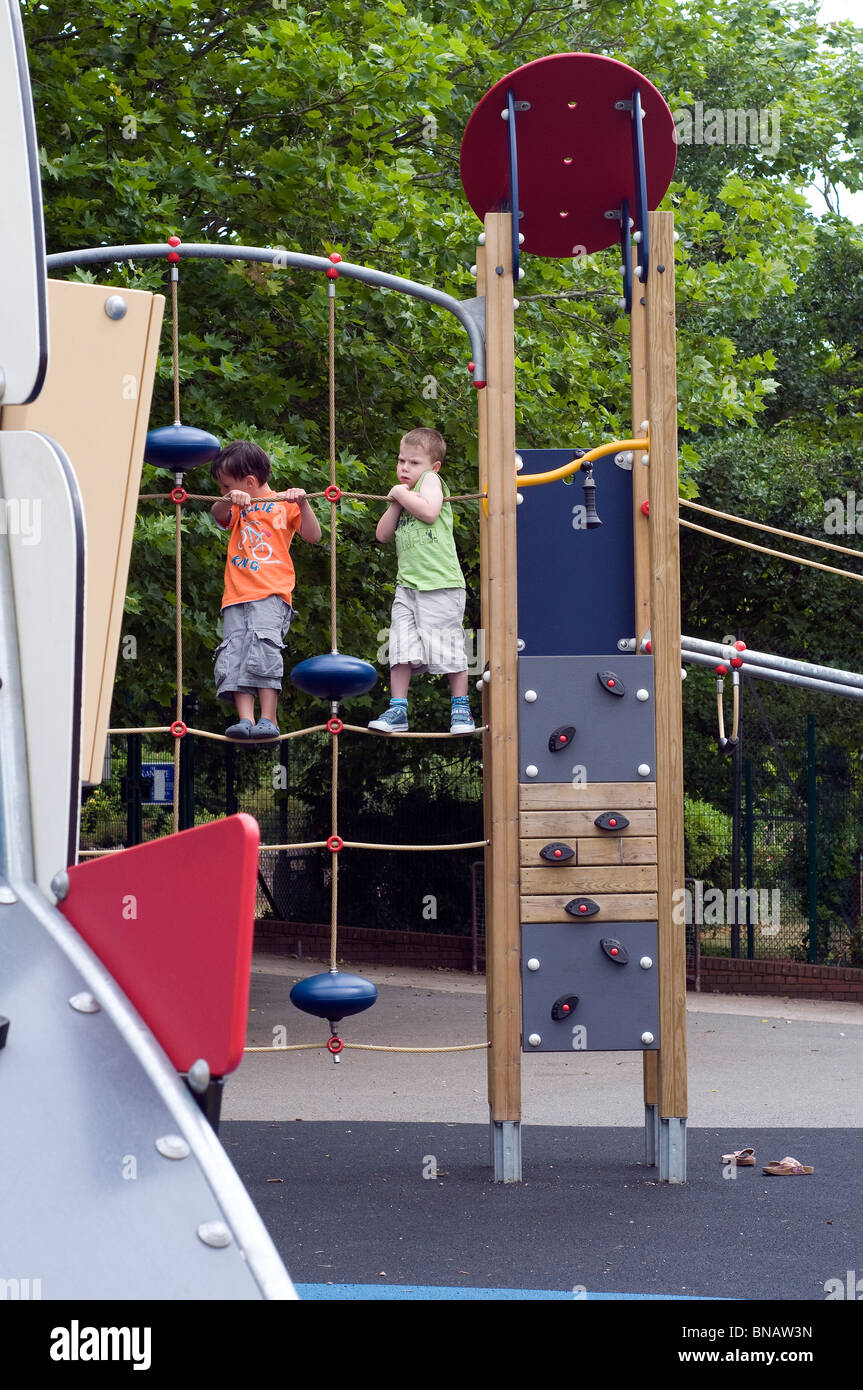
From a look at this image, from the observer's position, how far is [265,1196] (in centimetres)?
490

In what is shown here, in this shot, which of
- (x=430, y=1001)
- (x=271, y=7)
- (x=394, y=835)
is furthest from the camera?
(x=394, y=835)

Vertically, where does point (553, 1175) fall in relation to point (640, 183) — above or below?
below

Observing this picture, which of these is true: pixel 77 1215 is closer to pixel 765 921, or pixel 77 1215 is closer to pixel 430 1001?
pixel 430 1001

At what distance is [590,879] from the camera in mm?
5145

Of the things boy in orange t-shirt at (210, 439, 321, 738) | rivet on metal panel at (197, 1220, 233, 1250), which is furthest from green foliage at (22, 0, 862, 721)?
rivet on metal panel at (197, 1220, 233, 1250)

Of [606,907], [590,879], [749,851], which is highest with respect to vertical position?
[590,879]

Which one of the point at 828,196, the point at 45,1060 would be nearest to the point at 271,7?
the point at 45,1060

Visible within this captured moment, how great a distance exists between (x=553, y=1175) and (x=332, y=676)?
2.14 m

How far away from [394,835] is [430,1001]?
310 cm

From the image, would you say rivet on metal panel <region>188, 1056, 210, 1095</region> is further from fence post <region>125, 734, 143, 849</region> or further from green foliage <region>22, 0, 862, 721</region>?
fence post <region>125, 734, 143, 849</region>

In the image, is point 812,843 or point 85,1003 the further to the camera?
point 812,843

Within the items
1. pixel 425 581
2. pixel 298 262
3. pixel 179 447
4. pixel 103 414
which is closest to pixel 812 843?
pixel 425 581

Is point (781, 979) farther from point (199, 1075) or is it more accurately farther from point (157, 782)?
point (199, 1075)

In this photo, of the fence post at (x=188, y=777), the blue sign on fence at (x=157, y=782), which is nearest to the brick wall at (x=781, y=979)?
the fence post at (x=188, y=777)
